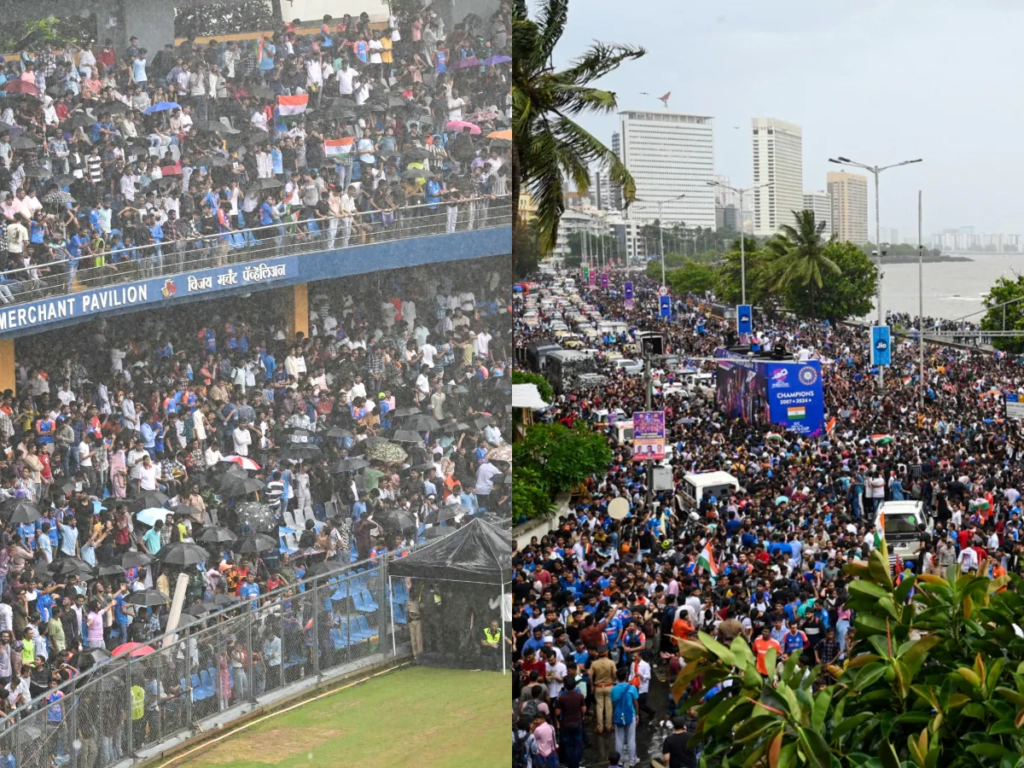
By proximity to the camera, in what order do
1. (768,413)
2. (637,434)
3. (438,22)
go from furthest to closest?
1. (768,413)
2. (637,434)
3. (438,22)

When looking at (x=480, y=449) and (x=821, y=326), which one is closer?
(x=480, y=449)

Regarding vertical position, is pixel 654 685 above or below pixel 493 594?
below

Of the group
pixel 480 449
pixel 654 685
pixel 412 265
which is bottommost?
pixel 654 685

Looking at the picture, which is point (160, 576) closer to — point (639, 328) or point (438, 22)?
point (438, 22)

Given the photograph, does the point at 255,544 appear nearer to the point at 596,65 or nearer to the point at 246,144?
the point at 246,144

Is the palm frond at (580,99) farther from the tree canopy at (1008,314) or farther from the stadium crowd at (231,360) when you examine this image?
the tree canopy at (1008,314)

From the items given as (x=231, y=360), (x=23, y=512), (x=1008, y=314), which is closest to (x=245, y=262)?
(x=231, y=360)

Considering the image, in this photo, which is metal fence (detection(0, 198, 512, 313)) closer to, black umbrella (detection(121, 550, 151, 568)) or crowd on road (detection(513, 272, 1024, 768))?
black umbrella (detection(121, 550, 151, 568))

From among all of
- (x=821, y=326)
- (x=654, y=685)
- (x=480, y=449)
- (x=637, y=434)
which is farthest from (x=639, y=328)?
(x=480, y=449)

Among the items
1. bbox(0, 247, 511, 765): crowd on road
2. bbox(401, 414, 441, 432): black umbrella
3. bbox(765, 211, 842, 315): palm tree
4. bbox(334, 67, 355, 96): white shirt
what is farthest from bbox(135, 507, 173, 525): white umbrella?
bbox(765, 211, 842, 315): palm tree
